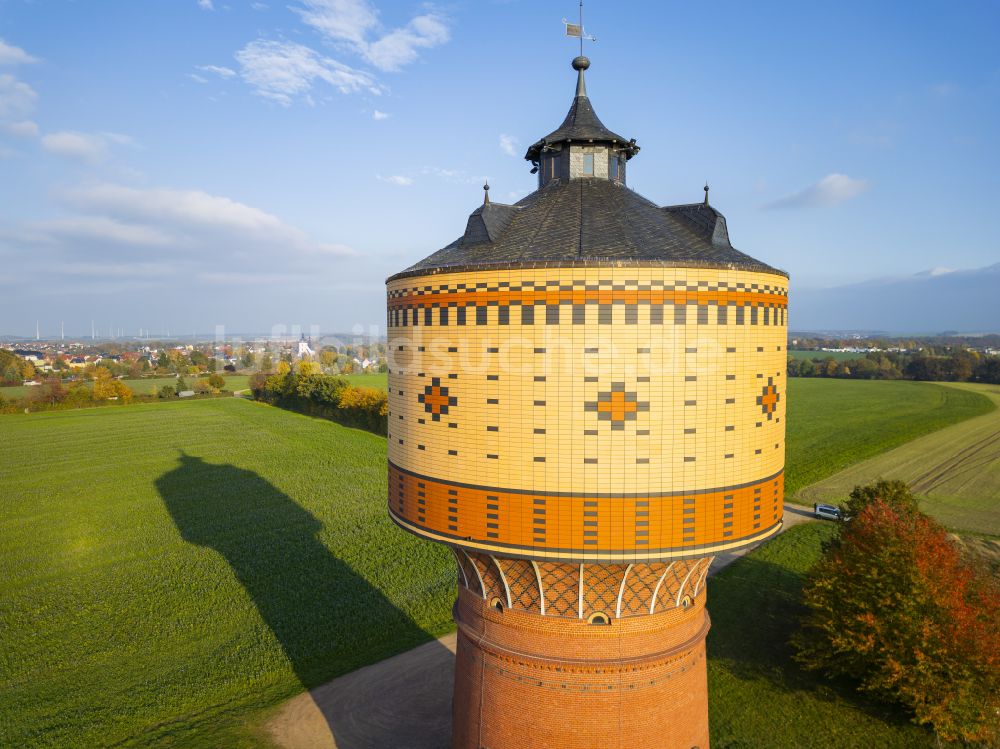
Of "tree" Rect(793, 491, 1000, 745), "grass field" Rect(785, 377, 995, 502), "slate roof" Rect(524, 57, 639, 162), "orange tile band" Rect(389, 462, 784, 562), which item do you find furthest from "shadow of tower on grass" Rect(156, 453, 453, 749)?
"grass field" Rect(785, 377, 995, 502)

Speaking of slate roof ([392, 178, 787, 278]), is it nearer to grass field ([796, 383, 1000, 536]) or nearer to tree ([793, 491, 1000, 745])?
tree ([793, 491, 1000, 745])

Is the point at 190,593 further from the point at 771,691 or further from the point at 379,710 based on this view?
the point at 771,691

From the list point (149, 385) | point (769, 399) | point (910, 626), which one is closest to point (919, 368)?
point (910, 626)

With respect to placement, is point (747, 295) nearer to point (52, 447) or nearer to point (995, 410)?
point (52, 447)

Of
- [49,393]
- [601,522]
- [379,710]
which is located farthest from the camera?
[49,393]

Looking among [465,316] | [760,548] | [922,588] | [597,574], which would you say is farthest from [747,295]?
[760,548]

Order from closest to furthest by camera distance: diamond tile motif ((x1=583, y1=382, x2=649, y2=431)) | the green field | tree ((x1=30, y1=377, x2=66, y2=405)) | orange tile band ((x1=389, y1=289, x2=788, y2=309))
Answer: orange tile band ((x1=389, y1=289, x2=788, y2=309)) < diamond tile motif ((x1=583, y1=382, x2=649, y2=431)) < the green field < tree ((x1=30, y1=377, x2=66, y2=405))

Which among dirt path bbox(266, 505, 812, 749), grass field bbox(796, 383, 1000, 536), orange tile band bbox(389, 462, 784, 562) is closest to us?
orange tile band bbox(389, 462, 784, 562)
